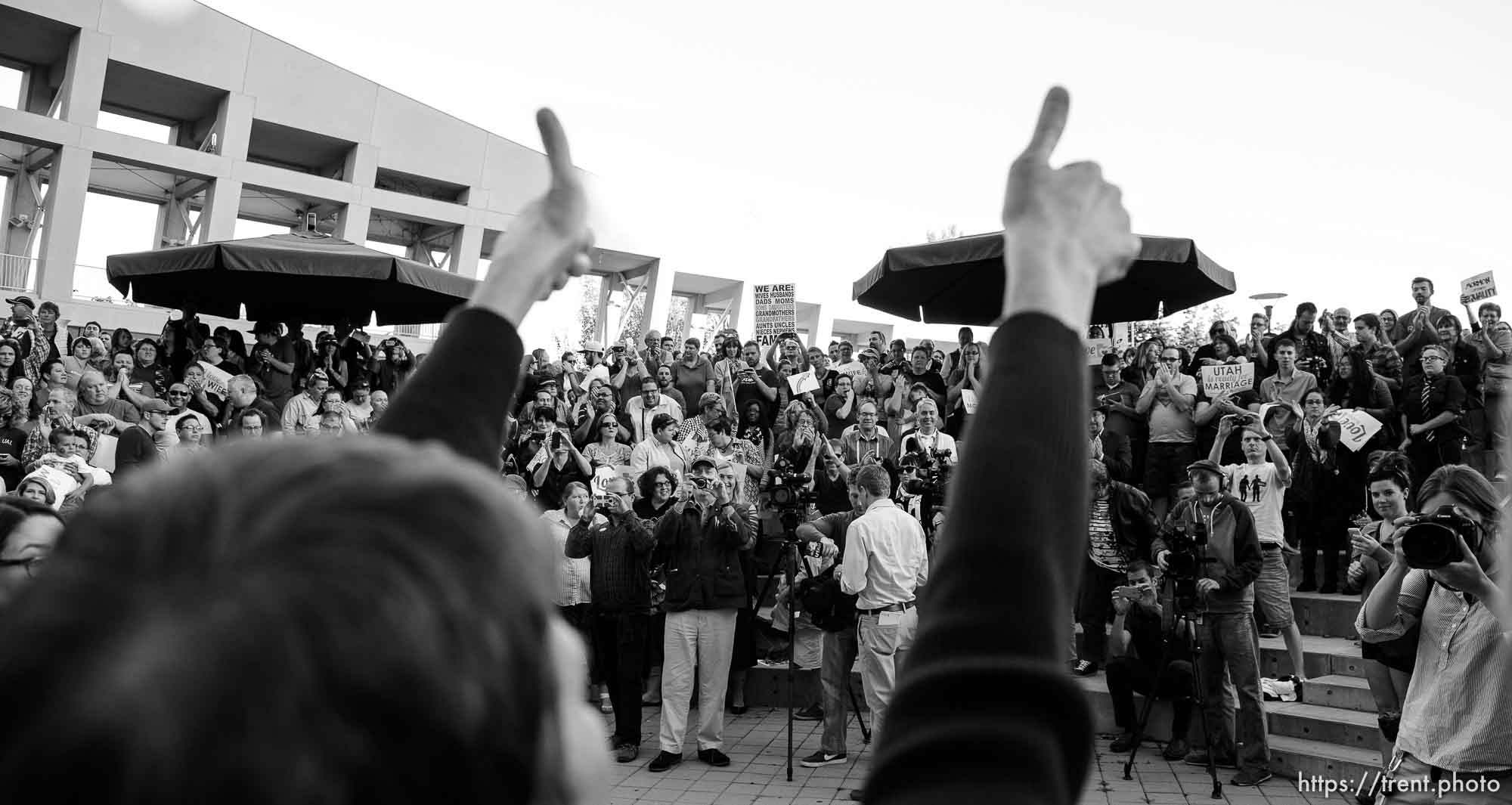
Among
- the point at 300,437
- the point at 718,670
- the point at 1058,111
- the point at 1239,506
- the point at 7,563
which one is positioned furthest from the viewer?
the point at 718,670

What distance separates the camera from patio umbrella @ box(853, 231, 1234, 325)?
1006cm

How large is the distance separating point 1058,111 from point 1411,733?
3740mm

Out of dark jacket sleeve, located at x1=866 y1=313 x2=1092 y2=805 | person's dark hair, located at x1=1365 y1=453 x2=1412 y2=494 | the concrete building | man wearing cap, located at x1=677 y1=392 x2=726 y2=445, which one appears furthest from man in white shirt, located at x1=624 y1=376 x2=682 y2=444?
the concrete building

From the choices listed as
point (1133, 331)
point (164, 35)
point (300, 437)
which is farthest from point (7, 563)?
point (164, 35)

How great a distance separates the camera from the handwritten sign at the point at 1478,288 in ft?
39.2

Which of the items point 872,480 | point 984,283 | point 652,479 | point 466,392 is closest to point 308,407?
point 652,479

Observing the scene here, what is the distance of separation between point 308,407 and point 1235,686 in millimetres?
9804

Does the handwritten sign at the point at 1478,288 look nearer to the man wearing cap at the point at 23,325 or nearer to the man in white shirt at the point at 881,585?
the man in white shirt at the point at 881,585

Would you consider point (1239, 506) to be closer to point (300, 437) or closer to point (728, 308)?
point (300, 437)

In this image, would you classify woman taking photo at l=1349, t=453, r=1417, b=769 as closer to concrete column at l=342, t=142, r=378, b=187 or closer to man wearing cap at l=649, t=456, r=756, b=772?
man wearing cap at l=649, t=456, r=756, b=772

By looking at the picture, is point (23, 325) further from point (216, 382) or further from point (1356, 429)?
point (1356, 429)

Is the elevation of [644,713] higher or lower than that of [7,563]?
lower

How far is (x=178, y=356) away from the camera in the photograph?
532 inches

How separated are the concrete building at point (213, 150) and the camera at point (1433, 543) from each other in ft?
81.7
